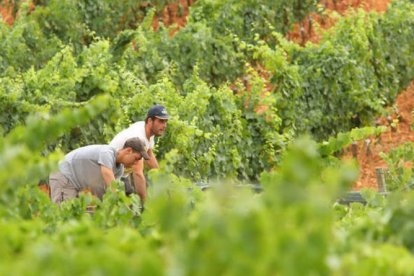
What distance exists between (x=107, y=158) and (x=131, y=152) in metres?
0.17

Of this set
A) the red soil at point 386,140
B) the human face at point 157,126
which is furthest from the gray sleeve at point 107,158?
the red soil at point 386,140

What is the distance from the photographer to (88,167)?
9297 mm

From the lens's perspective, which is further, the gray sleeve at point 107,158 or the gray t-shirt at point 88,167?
the gray t-shirt at point 88,167

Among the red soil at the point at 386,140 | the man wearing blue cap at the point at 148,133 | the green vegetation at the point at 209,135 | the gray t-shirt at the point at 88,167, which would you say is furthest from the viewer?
the red soil at the point at 386,140

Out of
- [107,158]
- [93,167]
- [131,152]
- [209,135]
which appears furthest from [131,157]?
[209,135]

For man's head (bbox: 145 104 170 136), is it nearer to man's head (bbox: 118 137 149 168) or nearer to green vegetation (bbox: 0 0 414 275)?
man's head (bbox: 118 137 149 168)

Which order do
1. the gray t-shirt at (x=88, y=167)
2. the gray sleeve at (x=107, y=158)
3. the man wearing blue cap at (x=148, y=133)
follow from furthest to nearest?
the man wearing blue cap at (x=148, y=133), the gray t-shirt at (x=88, y=167), the gray sleeve at (x=107, y=158)

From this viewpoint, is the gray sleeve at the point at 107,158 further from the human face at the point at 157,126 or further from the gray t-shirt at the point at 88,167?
the human face at the point at 157,126

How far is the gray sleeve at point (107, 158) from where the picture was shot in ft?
29.6

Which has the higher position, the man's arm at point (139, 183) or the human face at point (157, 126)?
the human face at point (157, 126)

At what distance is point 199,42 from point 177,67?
2.10 feet

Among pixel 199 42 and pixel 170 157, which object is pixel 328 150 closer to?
pixel 170 157

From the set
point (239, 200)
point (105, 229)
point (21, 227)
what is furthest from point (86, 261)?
point (105, 229)

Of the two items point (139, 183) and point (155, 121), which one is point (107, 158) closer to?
point (139, 183)
